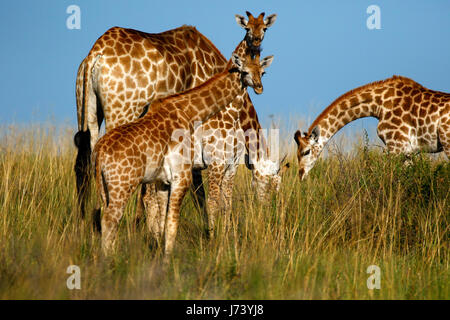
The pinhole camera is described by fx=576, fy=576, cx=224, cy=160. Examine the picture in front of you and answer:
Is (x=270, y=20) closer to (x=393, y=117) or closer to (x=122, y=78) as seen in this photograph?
(x=122, y=78)

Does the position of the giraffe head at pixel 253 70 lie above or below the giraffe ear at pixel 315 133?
below

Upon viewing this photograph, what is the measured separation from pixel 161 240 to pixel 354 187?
3.64m

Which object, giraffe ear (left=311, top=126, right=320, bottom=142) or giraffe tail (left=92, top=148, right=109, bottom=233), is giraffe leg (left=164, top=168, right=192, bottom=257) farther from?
giraffe ear (left=311, top=126, right=320, bottom=142)

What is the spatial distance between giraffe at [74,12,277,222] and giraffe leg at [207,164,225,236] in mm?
458

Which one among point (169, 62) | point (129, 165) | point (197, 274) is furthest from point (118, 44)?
point (197, 274)

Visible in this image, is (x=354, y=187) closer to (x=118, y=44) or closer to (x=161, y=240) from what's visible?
(x=161, y=240)

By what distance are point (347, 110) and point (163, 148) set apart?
6.08 metres

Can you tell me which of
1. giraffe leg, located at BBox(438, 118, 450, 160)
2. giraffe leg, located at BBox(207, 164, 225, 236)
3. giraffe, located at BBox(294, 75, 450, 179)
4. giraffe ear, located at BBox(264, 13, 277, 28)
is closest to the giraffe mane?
giraffe, located at BBox(294, 75, 450, 179)

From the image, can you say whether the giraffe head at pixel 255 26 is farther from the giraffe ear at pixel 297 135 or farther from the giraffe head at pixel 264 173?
the giraffe ear at pixel 297 135

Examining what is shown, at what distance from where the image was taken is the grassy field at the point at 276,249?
662cm

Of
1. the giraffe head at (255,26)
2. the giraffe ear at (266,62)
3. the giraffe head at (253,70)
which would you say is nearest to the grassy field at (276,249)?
the giraffe head at (253,70)

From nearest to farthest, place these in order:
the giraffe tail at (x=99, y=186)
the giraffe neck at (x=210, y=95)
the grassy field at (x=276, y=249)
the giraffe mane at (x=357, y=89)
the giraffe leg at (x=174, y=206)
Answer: the grassy field at (x=276, y=249) → the giraffe tail at (x=99, y=186) → the giraffe leg at (x=174, y=206) → the giraffe neck at (x=210, y=95) → the giraffe mane at (x=357, y=89)

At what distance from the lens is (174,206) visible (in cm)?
784

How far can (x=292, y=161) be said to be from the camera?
1465cm
